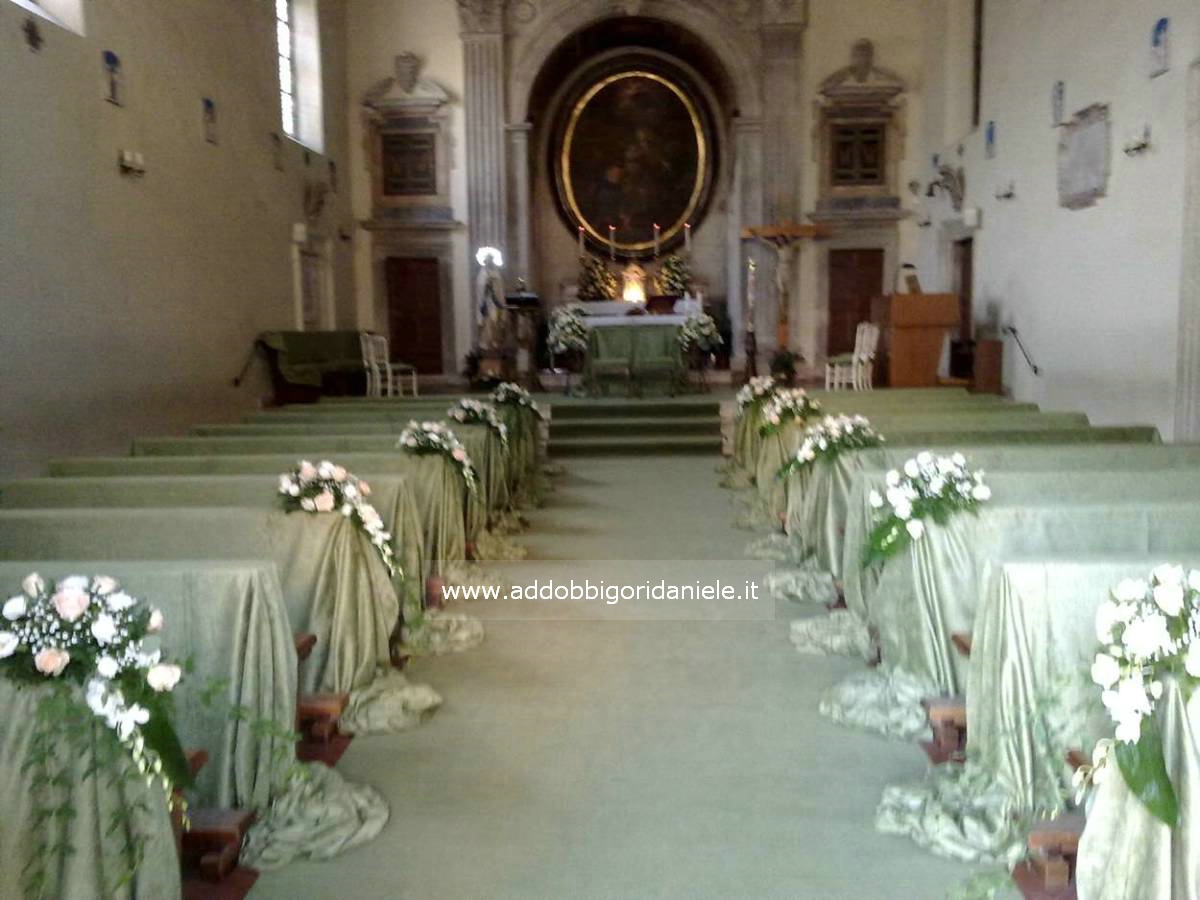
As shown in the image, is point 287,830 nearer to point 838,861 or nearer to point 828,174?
point 838,861

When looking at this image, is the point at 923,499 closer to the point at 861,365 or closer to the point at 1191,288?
the point at 1191,288

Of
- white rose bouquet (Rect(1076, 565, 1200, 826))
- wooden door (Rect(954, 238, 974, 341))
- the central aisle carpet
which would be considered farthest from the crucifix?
white rose bouquet (Rect(1076, 565, 1200, 826))

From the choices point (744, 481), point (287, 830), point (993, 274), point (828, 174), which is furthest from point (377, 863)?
point (828, 174)

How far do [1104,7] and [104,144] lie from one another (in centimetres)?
801

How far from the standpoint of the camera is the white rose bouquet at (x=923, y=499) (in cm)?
368

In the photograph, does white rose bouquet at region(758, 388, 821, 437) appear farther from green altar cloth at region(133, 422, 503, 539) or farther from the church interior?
green altar cloth at region(133, 422, 503, 539)

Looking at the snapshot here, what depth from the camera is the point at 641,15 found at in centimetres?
1375

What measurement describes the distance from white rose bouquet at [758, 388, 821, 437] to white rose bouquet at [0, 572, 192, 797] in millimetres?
5173

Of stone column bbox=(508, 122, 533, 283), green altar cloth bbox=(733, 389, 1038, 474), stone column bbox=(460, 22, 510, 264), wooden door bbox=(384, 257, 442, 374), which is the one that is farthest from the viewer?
wooden door bbox=(384, 257, 442, 374)

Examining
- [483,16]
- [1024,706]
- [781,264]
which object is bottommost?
[1024,706]

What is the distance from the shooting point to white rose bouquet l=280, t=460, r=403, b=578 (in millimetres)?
3812

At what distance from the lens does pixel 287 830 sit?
9.55 feet

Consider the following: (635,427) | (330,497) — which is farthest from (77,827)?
(635,427)

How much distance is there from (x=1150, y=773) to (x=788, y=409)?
16.3 feet
